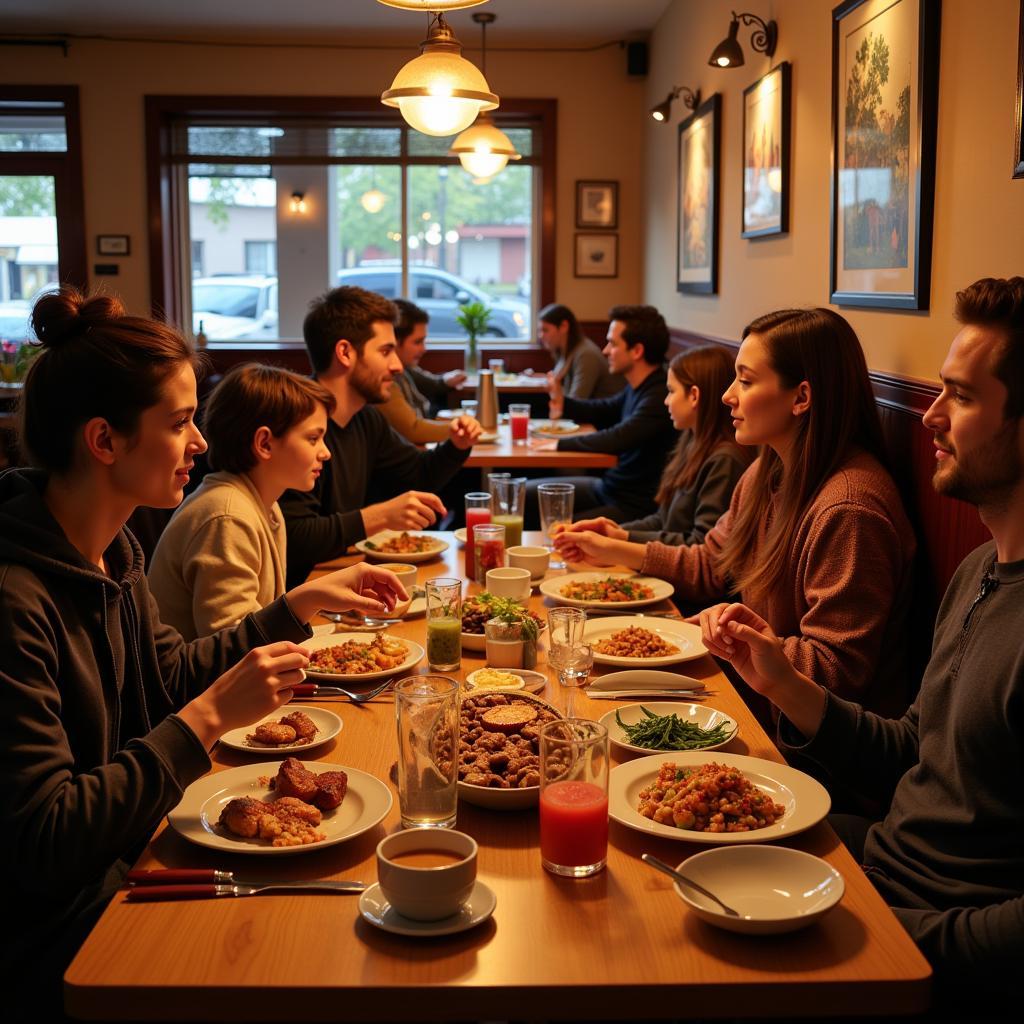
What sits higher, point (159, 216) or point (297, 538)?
point (159, 216)

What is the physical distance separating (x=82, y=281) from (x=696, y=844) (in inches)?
310

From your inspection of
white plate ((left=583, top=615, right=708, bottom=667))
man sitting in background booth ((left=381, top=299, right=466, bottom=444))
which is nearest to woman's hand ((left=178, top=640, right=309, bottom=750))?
white plate ((left=583, top=615, right=708, bottom=667))

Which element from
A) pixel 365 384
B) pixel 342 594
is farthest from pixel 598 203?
pixel 342 594

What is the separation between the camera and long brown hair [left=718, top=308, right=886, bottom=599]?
7.82 ft

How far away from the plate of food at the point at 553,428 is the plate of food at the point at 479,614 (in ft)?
10.7

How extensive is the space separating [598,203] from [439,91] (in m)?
5.51

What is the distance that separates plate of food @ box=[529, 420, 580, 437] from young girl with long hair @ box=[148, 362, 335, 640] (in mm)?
2805

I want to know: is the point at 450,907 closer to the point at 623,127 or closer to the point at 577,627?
the point at 577,627

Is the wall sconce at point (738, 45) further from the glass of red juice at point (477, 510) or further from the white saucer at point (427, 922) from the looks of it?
the white saucer at point (427, 922)

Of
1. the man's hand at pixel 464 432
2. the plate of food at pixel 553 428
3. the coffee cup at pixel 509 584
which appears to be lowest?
the coffee cup at pixel 509 584

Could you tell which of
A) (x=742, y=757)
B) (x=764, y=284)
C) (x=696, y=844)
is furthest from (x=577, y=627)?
(x=764, y=284)

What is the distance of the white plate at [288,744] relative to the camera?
1.66 m

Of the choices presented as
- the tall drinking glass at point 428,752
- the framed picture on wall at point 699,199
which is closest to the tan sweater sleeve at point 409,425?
the framed picture on wall at point 699,199

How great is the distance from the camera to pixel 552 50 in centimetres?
808
